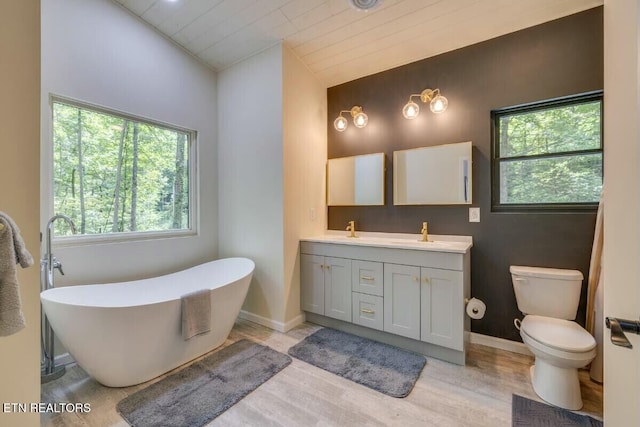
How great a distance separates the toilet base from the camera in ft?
5.14

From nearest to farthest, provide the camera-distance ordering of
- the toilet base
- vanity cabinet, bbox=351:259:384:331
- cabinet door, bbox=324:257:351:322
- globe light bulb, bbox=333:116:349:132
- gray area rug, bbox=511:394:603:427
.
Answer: gray area rug, bbox=511:394:603:427 < the toilet base < vanity cabinet, bbox=351:259:384:331 < cabinet door, bbox=324:257:351:322 < globe light bulb, bbox=333:116:349:132

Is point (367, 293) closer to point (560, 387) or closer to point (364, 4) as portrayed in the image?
point (560, 387)

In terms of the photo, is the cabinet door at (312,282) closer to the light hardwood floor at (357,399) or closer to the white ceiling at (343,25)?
the light hardwood floor at (357,399)

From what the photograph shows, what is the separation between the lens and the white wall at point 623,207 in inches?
26.1

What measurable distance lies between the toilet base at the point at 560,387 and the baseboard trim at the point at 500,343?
0.54m

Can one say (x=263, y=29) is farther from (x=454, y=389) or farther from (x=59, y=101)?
(x=454, y=389)

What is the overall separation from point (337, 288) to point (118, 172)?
7.43ft

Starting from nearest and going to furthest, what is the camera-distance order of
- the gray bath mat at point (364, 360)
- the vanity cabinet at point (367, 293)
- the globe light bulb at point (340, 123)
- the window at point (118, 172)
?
the gray bath mat at point (364, 360) < the window at point (118, 172) < the vanity cabinet at point (367, 293) < the globe light bulb at point (340, 123)

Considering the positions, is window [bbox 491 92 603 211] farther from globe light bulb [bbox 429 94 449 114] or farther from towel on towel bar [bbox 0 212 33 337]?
towel on towel bar [bbox 0 212 33 337]

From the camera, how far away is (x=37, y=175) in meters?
1.13

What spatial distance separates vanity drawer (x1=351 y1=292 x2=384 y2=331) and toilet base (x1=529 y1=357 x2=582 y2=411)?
108 centimetres

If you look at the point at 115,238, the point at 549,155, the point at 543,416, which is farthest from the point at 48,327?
the point at 549,155

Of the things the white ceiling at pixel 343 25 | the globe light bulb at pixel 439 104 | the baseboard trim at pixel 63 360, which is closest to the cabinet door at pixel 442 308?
the globe light bulb at pixel 439 104

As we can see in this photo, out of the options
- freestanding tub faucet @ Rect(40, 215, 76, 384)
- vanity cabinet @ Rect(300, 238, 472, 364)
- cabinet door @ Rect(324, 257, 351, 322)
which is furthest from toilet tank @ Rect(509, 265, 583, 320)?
freestanding tub faucet @ Rect(40, 215, 76, 384)
